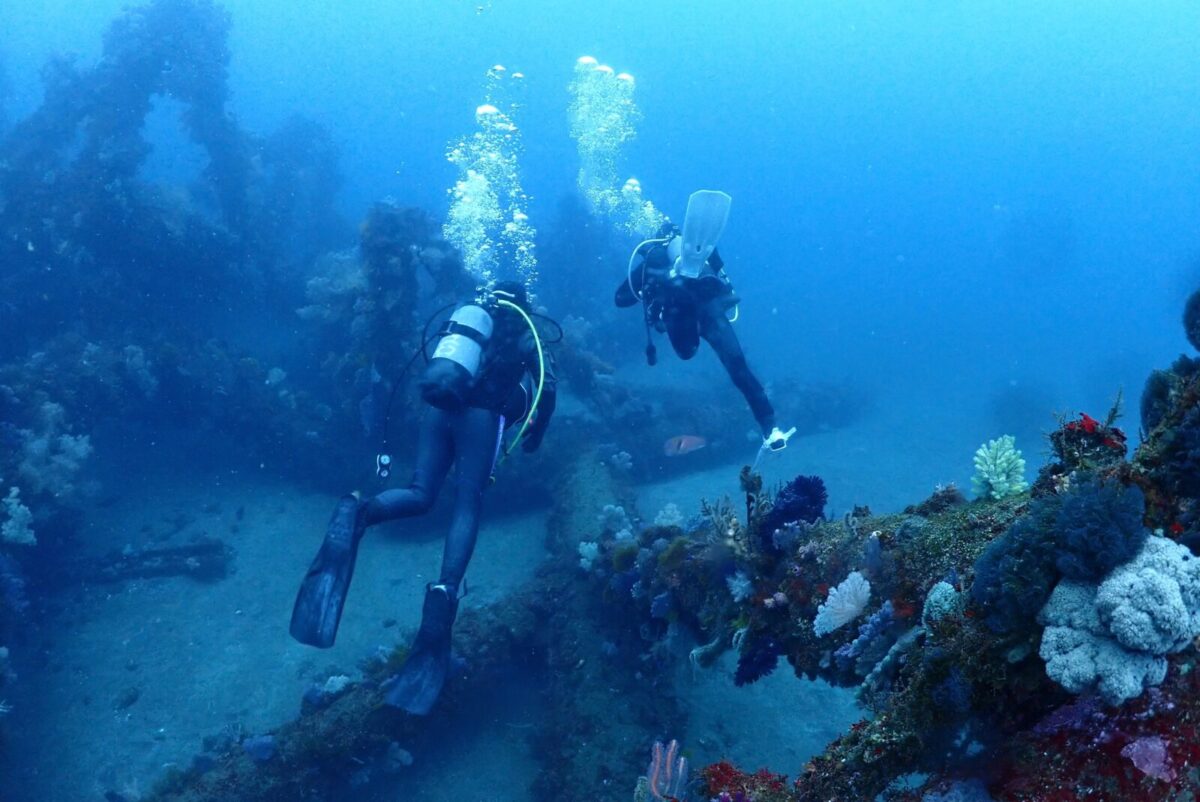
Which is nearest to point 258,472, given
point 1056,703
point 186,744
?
point 186,744

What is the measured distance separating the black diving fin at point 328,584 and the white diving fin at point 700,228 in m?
5.43

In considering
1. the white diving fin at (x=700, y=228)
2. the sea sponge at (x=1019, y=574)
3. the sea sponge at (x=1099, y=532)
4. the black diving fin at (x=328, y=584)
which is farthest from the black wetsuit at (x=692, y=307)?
the sea sponge at (x=1099, y=532)

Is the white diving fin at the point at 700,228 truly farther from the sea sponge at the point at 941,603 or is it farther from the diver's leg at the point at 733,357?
the sea sponge at the point at 941,603

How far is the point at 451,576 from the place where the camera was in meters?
6.21

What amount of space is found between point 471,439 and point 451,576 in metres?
1.44

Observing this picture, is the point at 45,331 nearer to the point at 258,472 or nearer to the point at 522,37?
the point at 258,472

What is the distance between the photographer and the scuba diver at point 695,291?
861 centimetres

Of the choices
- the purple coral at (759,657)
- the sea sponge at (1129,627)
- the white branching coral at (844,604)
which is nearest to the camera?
the sea sponge at (1129,627)

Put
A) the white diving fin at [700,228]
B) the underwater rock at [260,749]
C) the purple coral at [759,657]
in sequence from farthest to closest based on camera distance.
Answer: the white diving fin at [700,228] → the underwater rock at [260,749] → the purple coral at [759,657]

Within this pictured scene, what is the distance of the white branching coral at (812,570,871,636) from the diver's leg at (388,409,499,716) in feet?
12.1

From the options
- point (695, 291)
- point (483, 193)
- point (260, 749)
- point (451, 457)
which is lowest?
point (260, 749)

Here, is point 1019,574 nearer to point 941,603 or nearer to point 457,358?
point 941,603

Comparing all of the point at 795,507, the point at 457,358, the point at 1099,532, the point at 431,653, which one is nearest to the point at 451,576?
the point at 431,653

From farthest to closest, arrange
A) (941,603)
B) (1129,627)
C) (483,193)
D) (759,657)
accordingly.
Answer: (483,193), (759,657), (941,603), (1129,627)
